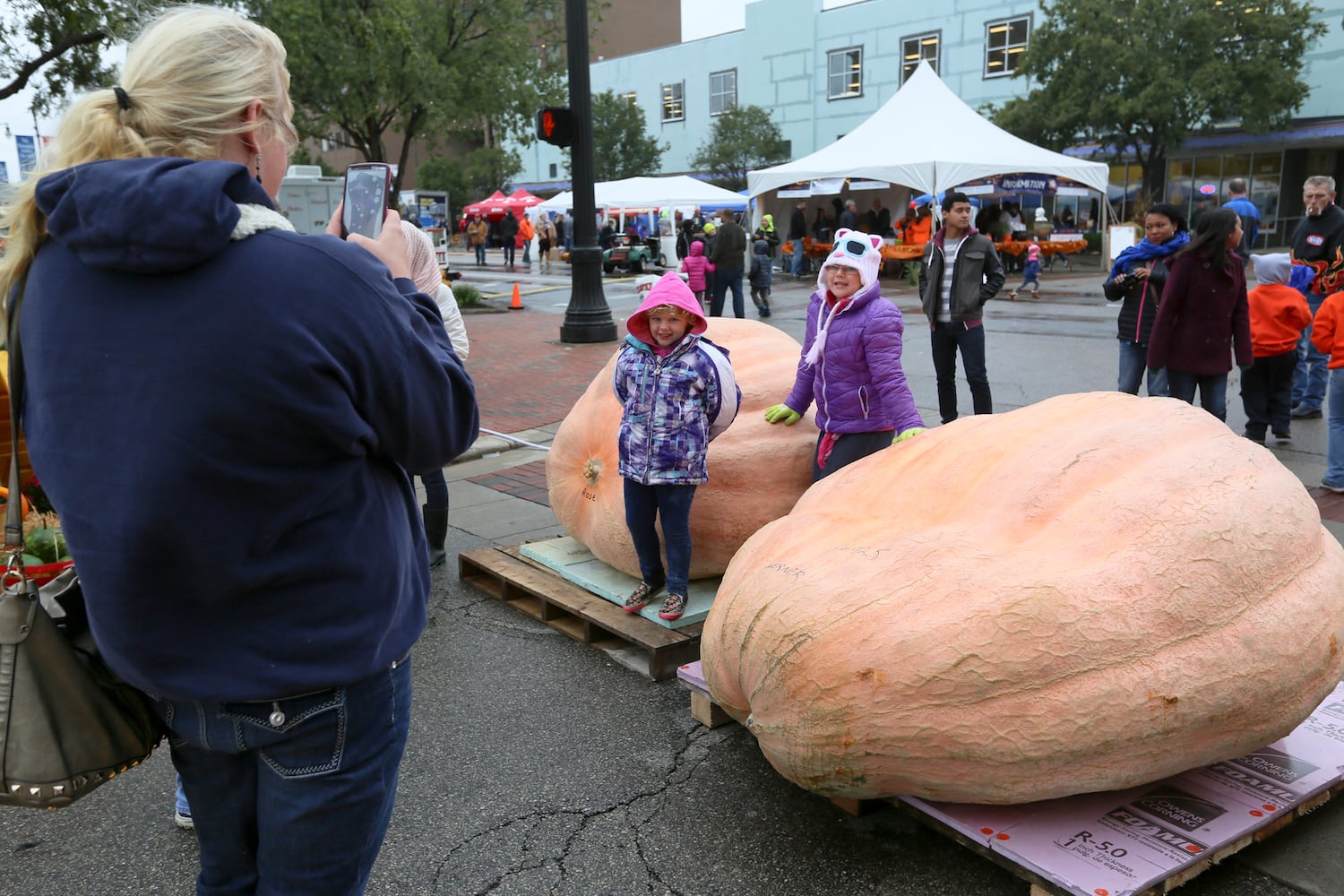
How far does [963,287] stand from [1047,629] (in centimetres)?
548

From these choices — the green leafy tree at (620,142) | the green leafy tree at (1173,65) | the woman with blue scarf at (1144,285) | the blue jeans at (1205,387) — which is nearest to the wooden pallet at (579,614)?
the blue jeans at (1205,387)

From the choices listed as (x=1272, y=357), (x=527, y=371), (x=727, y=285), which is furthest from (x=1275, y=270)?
(x=727, y=285)

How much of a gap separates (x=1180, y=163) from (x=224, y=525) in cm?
3848

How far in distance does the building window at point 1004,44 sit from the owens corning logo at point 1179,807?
1519 inches

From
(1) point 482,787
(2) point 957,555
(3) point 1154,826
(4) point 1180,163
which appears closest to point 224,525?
(2) point 957,555

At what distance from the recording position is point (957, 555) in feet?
8.81

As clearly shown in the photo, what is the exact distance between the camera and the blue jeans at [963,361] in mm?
7641

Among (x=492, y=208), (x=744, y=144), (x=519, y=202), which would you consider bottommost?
(x=492, y=208)

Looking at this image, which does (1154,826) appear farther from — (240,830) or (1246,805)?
(240,830)

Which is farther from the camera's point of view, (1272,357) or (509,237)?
(509,237)

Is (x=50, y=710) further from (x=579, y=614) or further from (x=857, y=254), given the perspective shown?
(x=857, y=254)

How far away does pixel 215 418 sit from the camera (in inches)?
53.2

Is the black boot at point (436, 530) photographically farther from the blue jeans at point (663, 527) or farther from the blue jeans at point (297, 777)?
the blue jeans at point (297, 777)

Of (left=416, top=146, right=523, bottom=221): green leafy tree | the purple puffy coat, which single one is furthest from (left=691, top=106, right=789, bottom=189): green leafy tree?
the purple puffy coat
